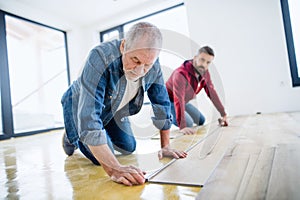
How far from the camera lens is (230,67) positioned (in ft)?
10.5

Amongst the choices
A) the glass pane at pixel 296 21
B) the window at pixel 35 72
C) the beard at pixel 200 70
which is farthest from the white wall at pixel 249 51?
the window at pixel 35 72

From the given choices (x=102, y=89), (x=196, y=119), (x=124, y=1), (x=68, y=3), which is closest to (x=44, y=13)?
(x=68, y=3)

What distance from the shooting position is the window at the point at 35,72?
3.78 meters

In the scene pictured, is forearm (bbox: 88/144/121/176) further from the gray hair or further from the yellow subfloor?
the gray hair

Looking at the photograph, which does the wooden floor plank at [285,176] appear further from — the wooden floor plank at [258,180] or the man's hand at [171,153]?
the man's hand at [171,153]

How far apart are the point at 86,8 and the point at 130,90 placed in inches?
137

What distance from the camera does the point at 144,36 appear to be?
76 centimetres

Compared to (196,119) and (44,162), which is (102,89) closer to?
(44,162)

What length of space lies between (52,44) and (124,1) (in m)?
2.04

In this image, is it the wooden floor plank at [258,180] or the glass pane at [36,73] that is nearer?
the wooden floor plank at [258,180]

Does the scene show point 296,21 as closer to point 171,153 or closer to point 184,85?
point 184,85

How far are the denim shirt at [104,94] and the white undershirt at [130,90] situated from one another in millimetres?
20

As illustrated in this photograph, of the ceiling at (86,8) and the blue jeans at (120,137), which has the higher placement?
the ceiling at (86,8)

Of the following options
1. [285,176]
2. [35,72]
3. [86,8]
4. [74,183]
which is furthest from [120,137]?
[35,72]
